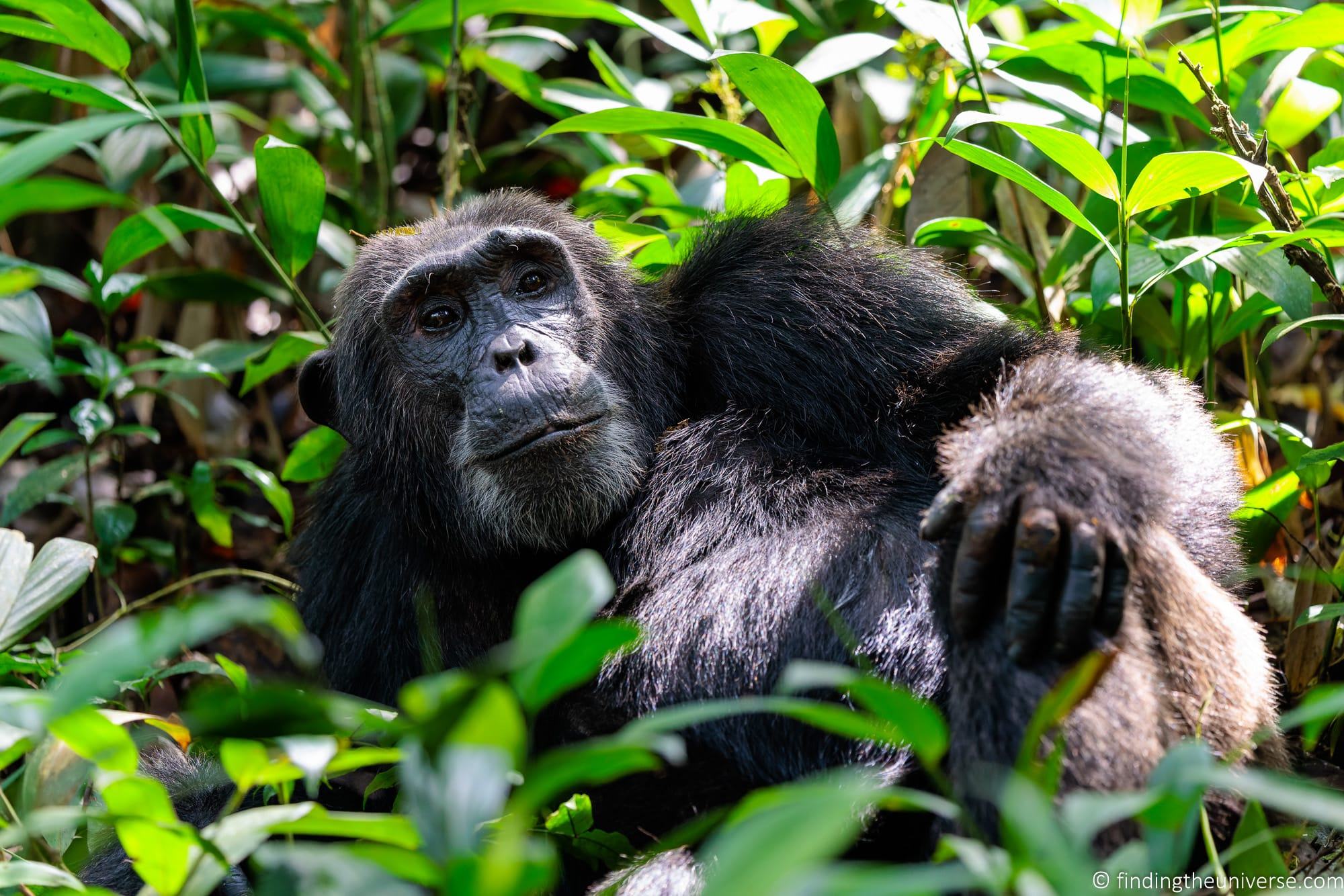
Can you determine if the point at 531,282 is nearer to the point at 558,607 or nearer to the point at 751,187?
the point at 751,187

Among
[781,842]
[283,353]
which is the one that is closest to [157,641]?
[781,842]

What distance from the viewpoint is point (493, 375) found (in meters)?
3.72

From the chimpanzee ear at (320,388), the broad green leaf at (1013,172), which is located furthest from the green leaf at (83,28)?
the broad green leaf at (1013,172)

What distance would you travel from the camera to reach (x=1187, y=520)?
331 centimetres

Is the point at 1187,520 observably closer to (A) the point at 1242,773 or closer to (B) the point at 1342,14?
(A) the point at 1242,773

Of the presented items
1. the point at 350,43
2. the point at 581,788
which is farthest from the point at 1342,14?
the point at 350,43

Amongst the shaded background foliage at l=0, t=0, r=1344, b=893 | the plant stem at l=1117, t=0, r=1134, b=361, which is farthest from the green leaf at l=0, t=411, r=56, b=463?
the plant stem at l=1117, t=0, r=1134, b=361

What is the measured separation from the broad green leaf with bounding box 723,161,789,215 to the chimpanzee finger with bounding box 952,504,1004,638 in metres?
2.19

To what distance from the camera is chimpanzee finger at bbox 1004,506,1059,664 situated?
2533mm

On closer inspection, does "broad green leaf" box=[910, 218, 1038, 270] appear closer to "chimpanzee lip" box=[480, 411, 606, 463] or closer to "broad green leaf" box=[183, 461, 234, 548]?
"chimpanzee lip" box=[480, 411, 606, 463]

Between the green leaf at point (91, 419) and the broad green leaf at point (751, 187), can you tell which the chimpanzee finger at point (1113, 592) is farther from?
the green leaf at point (91, 419)

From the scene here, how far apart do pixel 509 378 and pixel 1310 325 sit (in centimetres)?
243

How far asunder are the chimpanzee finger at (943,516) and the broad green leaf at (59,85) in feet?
8.87

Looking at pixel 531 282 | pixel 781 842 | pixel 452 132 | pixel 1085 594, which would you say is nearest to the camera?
pixel 781 842
